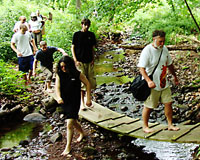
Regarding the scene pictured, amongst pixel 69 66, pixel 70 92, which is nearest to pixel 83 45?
pixel 69 66

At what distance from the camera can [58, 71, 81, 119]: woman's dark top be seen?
479 cm

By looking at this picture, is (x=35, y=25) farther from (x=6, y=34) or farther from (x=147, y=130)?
(x=147, y=130)

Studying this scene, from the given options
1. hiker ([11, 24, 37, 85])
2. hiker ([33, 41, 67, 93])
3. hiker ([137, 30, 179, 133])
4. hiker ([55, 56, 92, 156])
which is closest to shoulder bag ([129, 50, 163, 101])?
hiker ([137, 30, 179, 133])

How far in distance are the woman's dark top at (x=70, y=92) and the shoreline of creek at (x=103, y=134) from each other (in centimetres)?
94

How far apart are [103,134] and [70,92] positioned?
1.76 m

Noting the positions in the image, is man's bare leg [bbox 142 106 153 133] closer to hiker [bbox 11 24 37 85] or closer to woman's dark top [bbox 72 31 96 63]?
woman's dark top [bbox 72 31 96 63]

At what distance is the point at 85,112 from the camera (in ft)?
20.7

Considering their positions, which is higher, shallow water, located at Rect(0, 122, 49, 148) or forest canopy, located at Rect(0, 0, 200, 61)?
forest canopy, located at Rect(0, 0, 200, 61)

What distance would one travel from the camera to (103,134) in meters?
6.08

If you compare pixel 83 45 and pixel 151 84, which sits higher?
pixel 83 45

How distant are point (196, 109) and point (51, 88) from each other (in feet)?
14.5

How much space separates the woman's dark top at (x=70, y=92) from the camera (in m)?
4.79

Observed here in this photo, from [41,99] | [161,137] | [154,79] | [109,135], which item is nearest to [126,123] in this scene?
[109,135]

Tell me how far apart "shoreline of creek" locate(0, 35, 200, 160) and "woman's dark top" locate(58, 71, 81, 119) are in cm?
94
